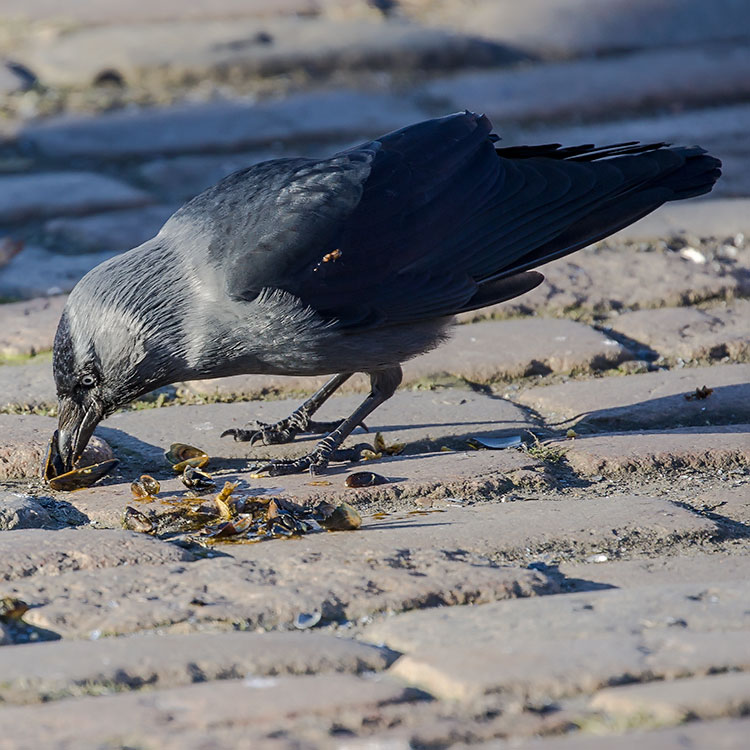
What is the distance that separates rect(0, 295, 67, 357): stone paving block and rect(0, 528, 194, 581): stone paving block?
59.4 inches

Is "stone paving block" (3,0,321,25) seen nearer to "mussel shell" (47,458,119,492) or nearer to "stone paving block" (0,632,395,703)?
"mussel shell" (47,458,119,492)

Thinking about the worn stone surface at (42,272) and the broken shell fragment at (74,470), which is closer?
the broken shell fragment at (74,470)

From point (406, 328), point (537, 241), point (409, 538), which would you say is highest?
point (537, 241)

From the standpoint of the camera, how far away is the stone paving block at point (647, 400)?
11.6 ft

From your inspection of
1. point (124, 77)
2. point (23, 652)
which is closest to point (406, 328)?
point (23, 652)

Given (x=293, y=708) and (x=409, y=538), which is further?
(x=409, y=538)

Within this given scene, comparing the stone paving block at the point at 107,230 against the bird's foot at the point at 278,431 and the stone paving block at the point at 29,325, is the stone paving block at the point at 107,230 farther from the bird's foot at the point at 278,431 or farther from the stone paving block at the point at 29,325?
the bird's foot at the point at 278,431

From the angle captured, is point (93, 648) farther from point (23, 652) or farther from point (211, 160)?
point (211, 160)

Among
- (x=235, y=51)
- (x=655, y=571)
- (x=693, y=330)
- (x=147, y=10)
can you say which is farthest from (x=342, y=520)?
(x=147, y=10)

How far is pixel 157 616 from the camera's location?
87.7 inches

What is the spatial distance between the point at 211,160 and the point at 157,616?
396 cm

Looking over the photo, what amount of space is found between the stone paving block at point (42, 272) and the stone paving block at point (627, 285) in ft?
4.89

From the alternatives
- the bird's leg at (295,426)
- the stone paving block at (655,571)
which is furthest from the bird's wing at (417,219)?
the stone paving block at (655,571)

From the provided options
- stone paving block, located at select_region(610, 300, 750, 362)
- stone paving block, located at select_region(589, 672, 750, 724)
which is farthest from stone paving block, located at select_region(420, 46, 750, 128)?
stone paving block, located at select_region(589, 672, 750, 724)
